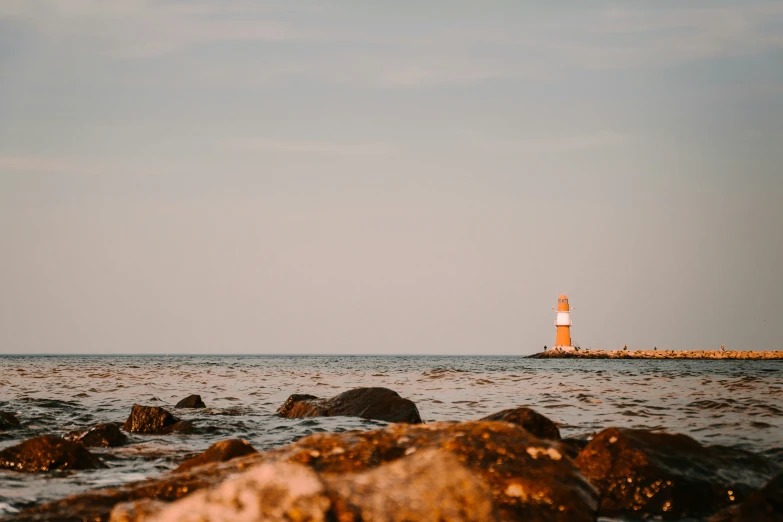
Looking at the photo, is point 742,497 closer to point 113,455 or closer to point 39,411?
point 113,455

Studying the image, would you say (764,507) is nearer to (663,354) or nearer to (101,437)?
(101,437)

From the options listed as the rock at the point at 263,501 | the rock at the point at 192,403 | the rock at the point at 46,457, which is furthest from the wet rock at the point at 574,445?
the rock at the point at 192,403

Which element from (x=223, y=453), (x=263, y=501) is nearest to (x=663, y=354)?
(x=223, y=453)

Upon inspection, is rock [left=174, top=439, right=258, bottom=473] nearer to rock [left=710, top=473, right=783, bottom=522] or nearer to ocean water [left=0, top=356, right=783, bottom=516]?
ocean water [left=0, top=356, right=783, bottom=516]

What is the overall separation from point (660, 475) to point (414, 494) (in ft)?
13.5

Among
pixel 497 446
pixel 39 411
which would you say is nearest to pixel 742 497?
pixel 497 446

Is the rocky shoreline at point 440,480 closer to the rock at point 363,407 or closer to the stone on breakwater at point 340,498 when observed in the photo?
the stone on breakwater at point 340,498

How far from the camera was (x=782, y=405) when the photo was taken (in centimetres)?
1730

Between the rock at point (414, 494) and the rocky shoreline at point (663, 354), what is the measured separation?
4172 inches

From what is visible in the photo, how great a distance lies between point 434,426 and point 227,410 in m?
12.4

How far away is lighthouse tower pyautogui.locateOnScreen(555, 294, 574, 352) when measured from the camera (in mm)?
103375

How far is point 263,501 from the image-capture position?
346 centimetres

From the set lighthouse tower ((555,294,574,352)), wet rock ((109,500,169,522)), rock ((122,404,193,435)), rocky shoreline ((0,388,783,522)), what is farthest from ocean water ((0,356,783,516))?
lighthouse tower ((555,294,574,352))

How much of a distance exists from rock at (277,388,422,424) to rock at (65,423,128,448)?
464 centimetres
